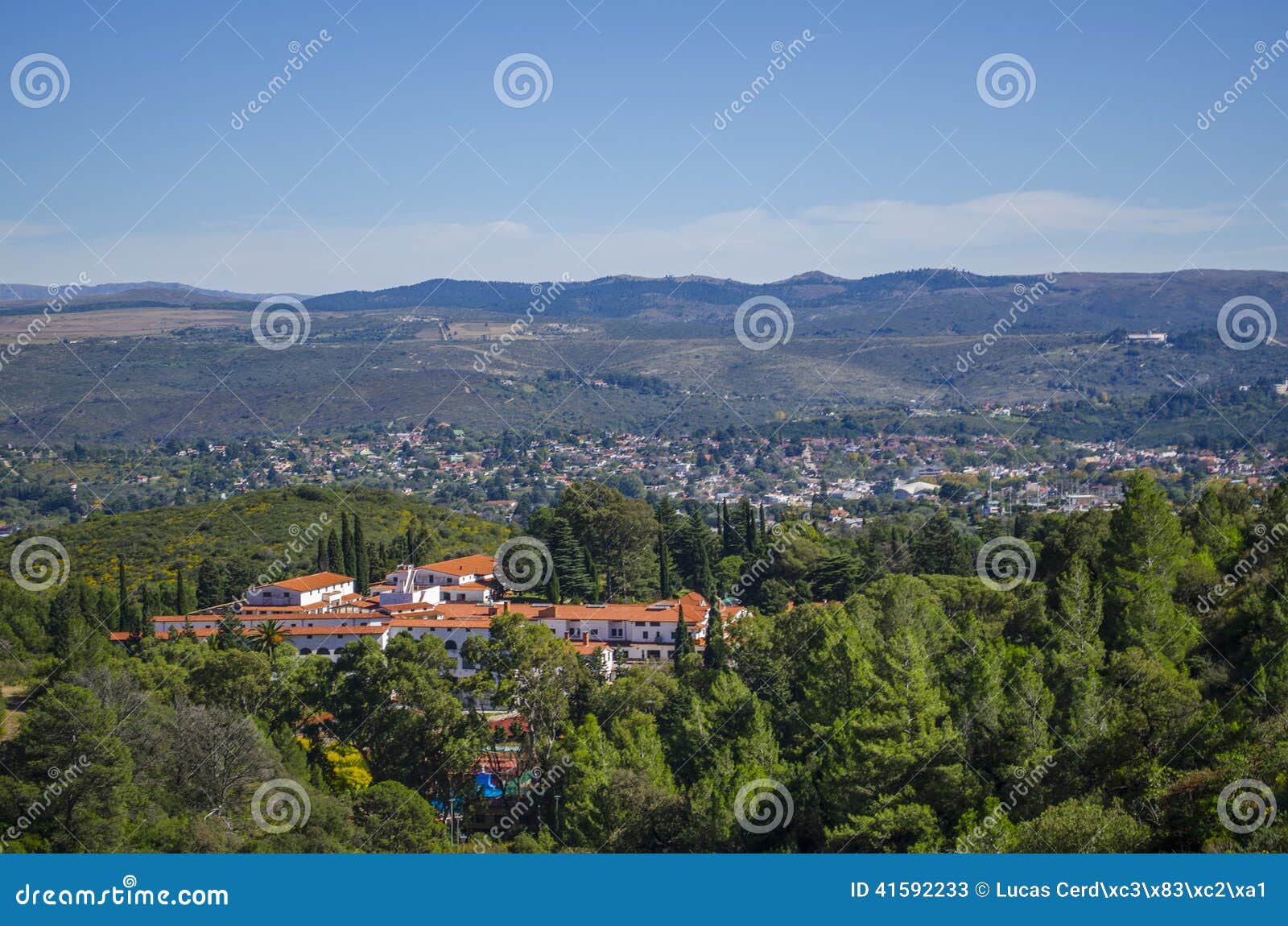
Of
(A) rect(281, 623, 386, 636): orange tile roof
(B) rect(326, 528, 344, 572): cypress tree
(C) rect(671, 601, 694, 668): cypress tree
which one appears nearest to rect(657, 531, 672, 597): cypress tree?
(C) rect(671, 601, 694, 668): cypress tree

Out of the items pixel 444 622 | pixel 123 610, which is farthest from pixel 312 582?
pixel 444 622

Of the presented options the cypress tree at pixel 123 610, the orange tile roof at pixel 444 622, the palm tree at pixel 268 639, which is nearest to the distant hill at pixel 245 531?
the cypress tree at pixel 123 610

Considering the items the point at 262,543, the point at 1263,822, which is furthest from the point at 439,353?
the point at 1263,822

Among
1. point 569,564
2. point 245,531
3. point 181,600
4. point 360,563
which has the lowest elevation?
point 181,600

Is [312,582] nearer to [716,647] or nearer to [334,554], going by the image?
[334,554]

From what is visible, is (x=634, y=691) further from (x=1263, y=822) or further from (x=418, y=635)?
(x=1263, y=822)

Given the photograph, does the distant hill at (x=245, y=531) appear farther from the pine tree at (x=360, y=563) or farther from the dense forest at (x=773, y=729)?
the dense forest at (x=773, y=729)

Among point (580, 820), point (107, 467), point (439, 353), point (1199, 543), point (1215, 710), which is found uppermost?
point (439, 353)
